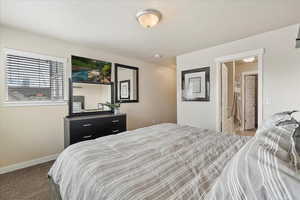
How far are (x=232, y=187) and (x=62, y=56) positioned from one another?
341cm

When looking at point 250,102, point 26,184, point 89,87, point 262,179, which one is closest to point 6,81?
point 89,87

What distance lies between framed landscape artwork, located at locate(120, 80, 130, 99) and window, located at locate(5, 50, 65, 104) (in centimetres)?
140

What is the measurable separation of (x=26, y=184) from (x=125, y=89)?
2.67 meters

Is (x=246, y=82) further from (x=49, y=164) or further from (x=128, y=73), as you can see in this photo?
(x=49, y=164)

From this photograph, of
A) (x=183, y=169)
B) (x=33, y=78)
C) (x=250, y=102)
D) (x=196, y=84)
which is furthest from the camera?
(x=250, y=102)

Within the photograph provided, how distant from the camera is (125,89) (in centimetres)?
390

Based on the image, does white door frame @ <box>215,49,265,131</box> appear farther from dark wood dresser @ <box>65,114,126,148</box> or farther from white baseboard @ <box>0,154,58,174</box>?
white baseboard @ <box>0,154,58,174</box>

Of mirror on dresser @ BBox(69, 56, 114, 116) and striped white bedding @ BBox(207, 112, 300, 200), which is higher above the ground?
mirror on dresser @ BBox(69, 56, 114, 116)

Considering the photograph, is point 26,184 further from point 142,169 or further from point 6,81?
point 142,169

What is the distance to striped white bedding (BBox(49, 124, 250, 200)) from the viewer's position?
0.78m

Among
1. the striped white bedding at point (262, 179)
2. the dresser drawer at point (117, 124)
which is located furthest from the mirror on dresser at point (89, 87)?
the striped white bedding at point (262, 179)

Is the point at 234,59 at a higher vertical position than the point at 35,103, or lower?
higher

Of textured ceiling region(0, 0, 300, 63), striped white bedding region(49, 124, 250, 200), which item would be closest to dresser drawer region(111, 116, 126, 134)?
striped white bedding region(49, 124, 250, 200)

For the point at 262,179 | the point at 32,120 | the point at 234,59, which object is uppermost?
the point at 234,59
